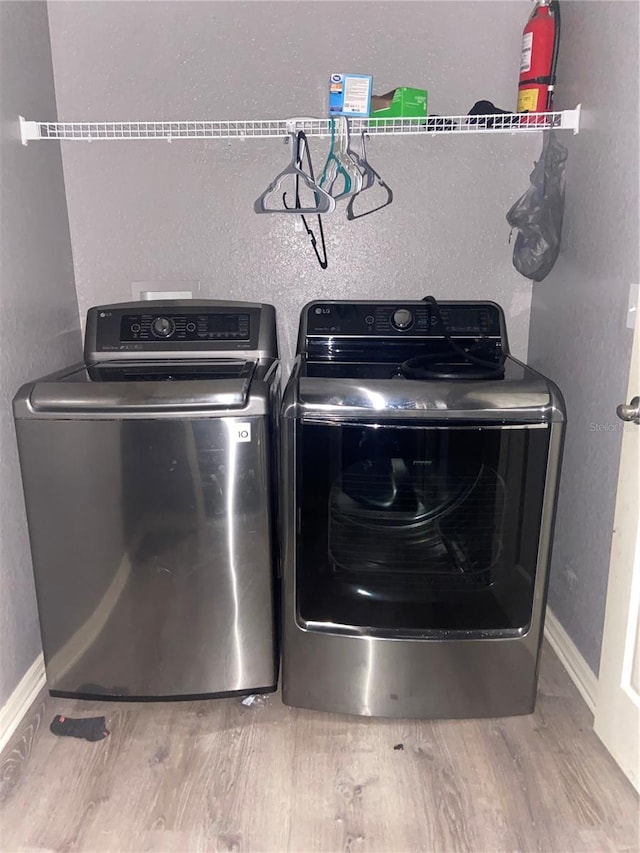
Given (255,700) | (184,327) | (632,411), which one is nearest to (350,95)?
(184,327)

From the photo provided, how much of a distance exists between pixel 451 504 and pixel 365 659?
0.48m

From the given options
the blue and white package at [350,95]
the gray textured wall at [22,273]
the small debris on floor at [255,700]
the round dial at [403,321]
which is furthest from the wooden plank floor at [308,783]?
the blue and white package at [350,95]

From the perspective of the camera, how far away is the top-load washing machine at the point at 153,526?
146cm

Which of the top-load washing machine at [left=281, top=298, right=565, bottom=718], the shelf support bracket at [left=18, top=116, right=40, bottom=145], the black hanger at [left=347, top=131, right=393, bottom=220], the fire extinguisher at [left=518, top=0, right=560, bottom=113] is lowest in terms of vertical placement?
the top-load washing machine at [left=281, top=298, right=565, bottom=718]

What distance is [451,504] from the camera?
1.51 meters

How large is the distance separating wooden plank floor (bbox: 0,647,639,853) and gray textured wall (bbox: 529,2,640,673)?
0.34 metres

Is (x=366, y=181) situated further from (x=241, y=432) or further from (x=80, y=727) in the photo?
(x=80, y=727)

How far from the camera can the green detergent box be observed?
175 centimetres

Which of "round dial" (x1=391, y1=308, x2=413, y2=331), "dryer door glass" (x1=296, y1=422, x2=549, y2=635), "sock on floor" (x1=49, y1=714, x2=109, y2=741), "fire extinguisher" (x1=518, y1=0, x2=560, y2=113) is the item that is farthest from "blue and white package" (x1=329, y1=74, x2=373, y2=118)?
"sock on floor" (x1=49, y1=714, x2=109, y2=741)

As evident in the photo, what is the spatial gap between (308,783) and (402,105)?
6.00ft

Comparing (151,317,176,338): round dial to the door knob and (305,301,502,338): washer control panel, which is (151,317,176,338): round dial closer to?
(305,301,502,338): washer control panel

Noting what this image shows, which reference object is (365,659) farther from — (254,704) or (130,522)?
(130,522)

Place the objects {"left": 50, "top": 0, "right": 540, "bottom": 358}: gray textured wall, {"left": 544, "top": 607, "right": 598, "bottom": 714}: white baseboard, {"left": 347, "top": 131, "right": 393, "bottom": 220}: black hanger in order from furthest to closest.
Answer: {"left": 50, "top": 0, "right": 540, "bottom": 358}: gray textured wall
{"left": 347, "top": 131, "right": 393, "bottom": 220}: black hanger
{"left": 544, "top": 607, "right": 598, "bottom": 714}: white baseboard

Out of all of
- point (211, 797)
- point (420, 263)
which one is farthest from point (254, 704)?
point (420, 263)
